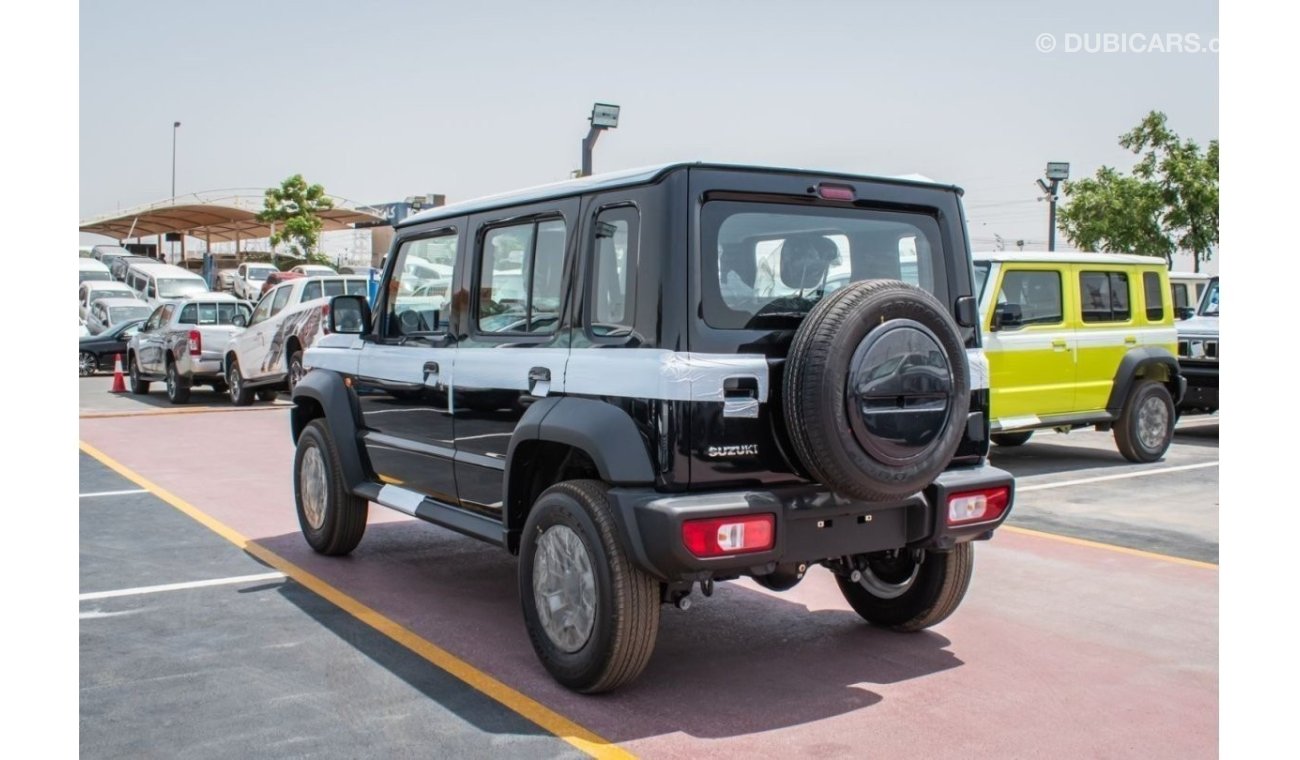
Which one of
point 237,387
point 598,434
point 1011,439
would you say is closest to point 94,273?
point 237,387

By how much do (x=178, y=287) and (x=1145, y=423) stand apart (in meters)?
33.6

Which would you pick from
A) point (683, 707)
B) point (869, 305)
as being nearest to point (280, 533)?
point (683, 707)

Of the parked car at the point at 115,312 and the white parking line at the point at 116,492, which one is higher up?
the parked car at the point at 115,312

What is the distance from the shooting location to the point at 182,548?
770 centimetres

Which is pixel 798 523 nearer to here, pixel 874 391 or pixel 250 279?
pixel 874 391

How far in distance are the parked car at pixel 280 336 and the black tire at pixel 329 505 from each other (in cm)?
944

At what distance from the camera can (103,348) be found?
83.3 ft

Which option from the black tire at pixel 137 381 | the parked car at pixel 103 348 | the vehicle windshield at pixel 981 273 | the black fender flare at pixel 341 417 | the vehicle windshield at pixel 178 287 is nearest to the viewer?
the black fender flare at pixel 341 417

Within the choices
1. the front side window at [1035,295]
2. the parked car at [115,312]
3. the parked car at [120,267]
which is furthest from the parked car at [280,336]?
the parked car at [120,267]

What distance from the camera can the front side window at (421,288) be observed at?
244 inches

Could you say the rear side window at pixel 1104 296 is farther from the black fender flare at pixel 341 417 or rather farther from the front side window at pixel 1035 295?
the black fender flare at pixel 341 417

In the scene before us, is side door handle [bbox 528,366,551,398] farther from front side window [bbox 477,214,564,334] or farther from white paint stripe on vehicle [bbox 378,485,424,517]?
white paint stripe on vehicle [bbox 378,485,424,517]

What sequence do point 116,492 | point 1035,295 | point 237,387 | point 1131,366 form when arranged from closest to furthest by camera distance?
point 116,492
point 1035,295
point 1131,366
point 237,387

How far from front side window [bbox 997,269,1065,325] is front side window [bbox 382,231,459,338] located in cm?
606
